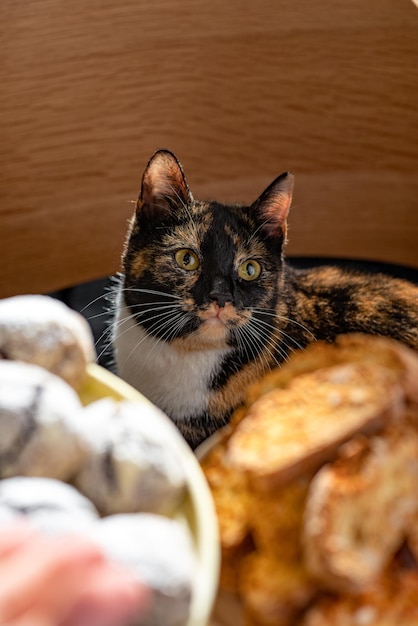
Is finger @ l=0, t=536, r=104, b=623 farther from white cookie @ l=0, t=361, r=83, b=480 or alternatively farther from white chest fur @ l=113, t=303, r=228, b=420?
white chest fur @ l=113, t=303, r=228, b=420

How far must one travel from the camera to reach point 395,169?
53.5 inches

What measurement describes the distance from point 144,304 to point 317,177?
566mm

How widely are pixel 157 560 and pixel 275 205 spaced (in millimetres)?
591

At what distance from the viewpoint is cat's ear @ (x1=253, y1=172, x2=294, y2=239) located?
954 mm

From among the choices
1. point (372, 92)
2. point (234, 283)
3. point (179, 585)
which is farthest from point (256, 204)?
point (179, 585)

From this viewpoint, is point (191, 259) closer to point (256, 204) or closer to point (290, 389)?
point (256, 204)

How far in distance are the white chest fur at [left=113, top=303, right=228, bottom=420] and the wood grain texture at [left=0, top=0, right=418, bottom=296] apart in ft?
1.07

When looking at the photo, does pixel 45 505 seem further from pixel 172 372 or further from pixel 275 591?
pixel 172 372

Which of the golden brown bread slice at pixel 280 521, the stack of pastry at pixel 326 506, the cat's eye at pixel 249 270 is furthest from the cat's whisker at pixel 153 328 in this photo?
the golden brown bread slice at pixel 280 521

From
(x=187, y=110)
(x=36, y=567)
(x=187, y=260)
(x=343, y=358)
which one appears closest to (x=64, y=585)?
(x=36, y=567)

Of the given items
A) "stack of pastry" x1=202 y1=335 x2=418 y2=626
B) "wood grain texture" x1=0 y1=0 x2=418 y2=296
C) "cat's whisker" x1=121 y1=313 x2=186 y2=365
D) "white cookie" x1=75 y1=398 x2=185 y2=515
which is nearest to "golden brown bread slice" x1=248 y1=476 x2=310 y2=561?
"stack of pastry" x1=202 y1=335 x2=418 y2=626

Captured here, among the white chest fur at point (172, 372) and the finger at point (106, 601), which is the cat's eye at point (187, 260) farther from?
the finger at point (106, 601)

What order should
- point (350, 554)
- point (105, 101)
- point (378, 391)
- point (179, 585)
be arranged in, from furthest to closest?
point (105, 101)
point (378, 391)
point (350, 554)
point (179, 585)

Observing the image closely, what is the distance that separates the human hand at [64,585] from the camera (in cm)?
44
